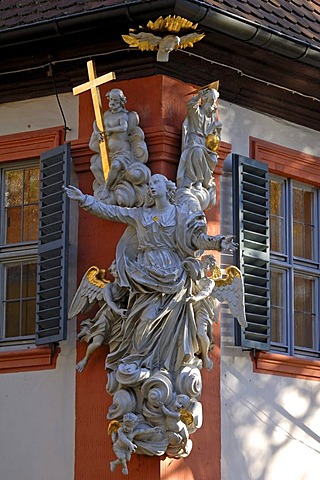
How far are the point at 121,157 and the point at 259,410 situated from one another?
258 centimetres

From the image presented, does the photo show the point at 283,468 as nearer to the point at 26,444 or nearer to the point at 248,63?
the point at 26,444

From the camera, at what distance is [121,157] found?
15969mm

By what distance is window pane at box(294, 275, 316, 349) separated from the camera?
57.2ft

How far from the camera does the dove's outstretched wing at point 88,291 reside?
15.9m

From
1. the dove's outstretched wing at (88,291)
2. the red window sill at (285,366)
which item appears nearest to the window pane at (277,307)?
the red window sill at (285,366)

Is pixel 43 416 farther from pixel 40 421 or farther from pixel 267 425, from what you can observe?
pixel 267 425

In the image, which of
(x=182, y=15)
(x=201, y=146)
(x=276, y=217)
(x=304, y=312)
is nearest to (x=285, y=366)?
(x=304, y=312)

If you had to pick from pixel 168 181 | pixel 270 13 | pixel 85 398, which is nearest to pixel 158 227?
pixel 168 181

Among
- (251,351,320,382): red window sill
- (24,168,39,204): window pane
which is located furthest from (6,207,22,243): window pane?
(251,351,320,382): red window sill

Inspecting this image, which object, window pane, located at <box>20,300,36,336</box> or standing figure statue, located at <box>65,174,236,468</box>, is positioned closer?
standing figure statue, located at <box>65,174,236,468</box>

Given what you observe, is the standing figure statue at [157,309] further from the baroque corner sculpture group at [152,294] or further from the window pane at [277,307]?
the window pane at [277,307]

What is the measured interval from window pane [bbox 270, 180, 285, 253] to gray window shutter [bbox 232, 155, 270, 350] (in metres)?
0.48

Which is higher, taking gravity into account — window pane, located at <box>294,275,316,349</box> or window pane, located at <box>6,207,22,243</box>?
window pane, located at <box>6,207,22,243</box>

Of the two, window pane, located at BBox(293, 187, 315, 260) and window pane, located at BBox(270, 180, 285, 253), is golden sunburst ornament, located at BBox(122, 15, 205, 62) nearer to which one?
window pane, located at BBox(270, 180, 285, 253)
